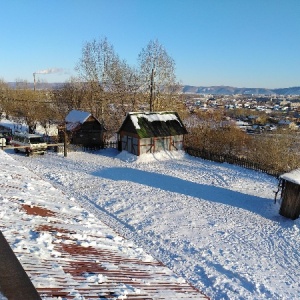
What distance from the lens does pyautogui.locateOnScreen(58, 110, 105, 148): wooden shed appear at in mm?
29109

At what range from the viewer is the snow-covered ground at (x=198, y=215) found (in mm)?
10195

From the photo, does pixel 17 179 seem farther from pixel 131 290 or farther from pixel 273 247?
pixel 273 247

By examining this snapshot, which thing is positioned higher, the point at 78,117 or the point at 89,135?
the point at 78,117

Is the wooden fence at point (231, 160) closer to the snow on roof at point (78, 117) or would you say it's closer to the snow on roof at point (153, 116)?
the snow on roof at point (153, 116)

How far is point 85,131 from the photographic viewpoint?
96.6 feet

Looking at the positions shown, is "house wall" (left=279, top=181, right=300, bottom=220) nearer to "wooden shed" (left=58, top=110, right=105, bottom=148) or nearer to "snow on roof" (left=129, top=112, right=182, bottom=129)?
"snow on roof" (left=129, top=112, right=182, bottom=129)

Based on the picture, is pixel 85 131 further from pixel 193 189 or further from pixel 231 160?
pixel 193 189

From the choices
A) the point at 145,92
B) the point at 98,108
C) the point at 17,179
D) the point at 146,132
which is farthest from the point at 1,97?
the point at 17,179

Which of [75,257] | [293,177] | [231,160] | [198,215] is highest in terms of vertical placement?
[75,257]

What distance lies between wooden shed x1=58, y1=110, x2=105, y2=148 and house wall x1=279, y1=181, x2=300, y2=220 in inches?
742

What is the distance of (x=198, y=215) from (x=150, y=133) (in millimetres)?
11932

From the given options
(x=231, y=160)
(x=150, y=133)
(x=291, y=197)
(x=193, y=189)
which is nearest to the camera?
(x=291, y=197)

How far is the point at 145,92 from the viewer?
117 ft

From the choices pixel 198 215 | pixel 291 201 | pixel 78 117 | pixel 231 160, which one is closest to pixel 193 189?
pixel 198 215
